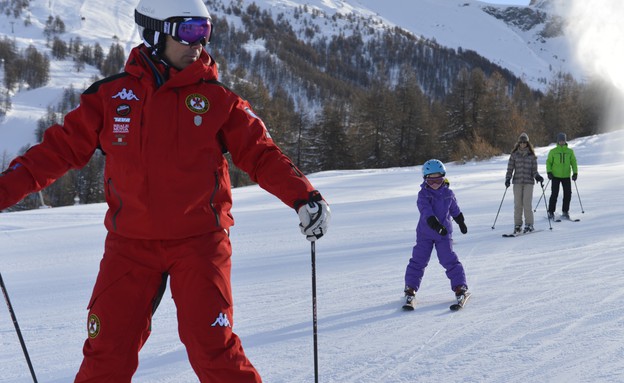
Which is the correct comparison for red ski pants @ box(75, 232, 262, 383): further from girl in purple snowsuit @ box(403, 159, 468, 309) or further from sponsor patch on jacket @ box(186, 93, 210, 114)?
girl in purple snowsuit @ box(403, 159, 468, 309)

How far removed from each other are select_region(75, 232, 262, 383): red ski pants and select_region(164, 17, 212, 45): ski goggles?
2.77ft

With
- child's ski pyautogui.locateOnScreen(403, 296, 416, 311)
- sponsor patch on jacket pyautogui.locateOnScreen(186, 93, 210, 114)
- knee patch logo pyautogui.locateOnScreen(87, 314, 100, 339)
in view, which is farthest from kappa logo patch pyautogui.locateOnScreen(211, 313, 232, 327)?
child's ski pyautogui.locateOnScreen(403, 296, 416, 311)

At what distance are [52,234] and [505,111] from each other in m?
42.2

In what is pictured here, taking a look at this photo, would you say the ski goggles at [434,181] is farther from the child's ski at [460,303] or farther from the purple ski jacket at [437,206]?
the child's ski at [460,303]

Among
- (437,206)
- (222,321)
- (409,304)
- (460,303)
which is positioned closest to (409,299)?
(409,304)

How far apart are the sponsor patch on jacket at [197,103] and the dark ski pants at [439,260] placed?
11.4ft

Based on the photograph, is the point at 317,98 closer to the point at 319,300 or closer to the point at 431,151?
the point at 431,151

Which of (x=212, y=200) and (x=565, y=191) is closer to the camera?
(x=212, y=200)

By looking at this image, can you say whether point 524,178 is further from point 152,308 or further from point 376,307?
point 152,308

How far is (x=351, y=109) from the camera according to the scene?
5400cm

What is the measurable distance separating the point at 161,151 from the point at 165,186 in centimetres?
14

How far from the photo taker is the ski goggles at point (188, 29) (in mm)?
2398

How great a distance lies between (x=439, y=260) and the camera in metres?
5.31

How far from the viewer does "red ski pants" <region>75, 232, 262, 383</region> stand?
2.18 m
